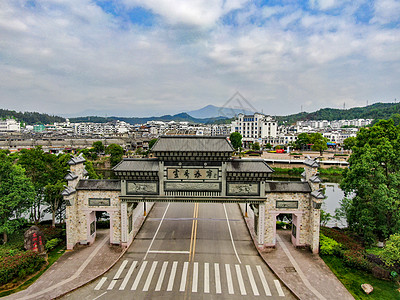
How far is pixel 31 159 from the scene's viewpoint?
1727 centimetres

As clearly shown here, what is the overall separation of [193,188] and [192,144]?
261cm

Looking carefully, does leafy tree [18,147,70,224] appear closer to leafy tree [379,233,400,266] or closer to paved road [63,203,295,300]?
paved road [63,203,295,300]

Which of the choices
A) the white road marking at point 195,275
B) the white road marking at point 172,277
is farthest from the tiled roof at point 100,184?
the white road marking at point 195,275

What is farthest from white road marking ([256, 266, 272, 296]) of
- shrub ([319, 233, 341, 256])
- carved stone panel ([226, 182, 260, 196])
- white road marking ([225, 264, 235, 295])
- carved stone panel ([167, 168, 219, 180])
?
carved stone panel ([167, 168, 219, 180])

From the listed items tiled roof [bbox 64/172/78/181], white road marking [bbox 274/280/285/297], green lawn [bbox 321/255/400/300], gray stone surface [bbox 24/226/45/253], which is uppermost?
tiled roof [bbox 64/172/78/181]

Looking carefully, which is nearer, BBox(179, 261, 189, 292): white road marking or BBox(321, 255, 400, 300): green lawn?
BBox(321, 255, 400, 300): green lawn

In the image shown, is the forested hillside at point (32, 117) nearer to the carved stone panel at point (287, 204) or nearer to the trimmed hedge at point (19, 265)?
the trimmed hedge at point (19, 265)

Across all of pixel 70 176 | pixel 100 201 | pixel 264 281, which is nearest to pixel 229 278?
pixel 264 281

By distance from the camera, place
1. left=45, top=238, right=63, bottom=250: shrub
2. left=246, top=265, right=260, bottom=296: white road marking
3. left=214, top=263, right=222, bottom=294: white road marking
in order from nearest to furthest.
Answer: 1. left=246, top=265, right=260, bottom=296: white road marking
2. left=214, top=263, right=222, bottom=294: white road marking
3. left=45, top=238, right=63, bottom=250: shrub

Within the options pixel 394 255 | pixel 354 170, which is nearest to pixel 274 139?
pixel 354 170

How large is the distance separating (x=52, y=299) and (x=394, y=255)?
15.7m

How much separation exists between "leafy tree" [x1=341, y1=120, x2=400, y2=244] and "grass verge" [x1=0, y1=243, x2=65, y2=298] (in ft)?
61.1

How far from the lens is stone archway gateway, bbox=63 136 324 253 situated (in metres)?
14.0

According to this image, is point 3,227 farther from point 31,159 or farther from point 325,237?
point 325,237
